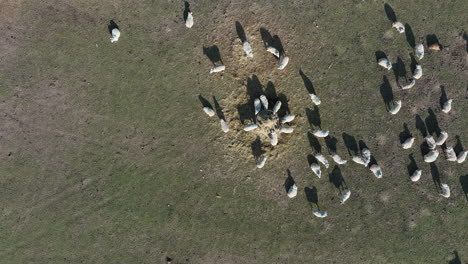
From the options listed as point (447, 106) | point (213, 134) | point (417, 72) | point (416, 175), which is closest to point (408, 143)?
point (416, 175)

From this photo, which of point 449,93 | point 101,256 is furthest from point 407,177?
point 101,256

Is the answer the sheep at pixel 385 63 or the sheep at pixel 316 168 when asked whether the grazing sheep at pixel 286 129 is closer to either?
the sheep at pixel 316 168

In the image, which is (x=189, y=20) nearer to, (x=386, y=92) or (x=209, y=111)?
(x=209, y=111)

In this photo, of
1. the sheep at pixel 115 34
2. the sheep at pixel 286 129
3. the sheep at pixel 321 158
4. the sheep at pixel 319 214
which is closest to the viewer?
the sheep at pixel 115 34

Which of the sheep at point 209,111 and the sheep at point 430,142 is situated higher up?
the sheep at point 209,111

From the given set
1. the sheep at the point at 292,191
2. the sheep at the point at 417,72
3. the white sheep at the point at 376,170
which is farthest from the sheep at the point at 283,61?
the white sheep at the point at 376,170

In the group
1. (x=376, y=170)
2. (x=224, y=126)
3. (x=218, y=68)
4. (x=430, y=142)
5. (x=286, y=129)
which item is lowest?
(x=376, y=170)

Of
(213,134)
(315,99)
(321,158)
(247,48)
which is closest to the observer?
(247,48)
